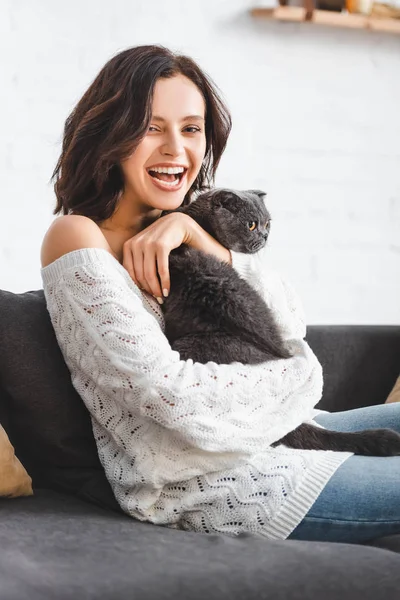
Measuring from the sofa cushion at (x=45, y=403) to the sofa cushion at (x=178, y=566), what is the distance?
0.27 metres

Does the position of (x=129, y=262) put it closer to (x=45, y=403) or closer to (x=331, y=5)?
(x=45, y=403)

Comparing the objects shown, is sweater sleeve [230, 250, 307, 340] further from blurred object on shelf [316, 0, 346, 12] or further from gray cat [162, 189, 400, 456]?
blurred object on shelf [316, 0, 346, 12]

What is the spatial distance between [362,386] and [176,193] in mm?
1065

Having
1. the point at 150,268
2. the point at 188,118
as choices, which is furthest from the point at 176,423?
the point at 188,118

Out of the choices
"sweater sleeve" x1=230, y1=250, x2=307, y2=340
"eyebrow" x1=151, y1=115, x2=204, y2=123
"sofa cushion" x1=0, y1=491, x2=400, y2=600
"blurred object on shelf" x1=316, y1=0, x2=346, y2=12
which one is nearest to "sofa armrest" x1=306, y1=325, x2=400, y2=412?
"sweater sleeve" x1=230, y1=250, x2=307, y2=340

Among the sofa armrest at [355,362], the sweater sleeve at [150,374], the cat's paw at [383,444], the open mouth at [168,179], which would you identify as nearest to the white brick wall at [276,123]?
the sofa armrest at [355,362]

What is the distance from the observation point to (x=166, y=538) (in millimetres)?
1338

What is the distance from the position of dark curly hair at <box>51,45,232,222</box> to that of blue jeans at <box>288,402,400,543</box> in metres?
0.74

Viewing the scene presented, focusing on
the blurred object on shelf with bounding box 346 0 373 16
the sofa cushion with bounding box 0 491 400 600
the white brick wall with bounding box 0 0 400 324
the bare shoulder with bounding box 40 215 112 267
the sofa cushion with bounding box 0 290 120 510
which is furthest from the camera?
the blurred object on shelf with bounding box 346 0 373 16

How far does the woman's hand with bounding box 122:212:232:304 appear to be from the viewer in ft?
5.19

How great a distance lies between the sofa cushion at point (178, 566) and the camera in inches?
44.1

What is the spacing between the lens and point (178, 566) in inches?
46.6

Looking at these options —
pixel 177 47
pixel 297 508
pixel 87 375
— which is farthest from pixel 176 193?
pixel 177 47

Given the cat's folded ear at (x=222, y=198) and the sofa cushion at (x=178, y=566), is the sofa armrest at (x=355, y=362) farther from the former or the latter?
the sofa cushion at (x=178, y=566)
